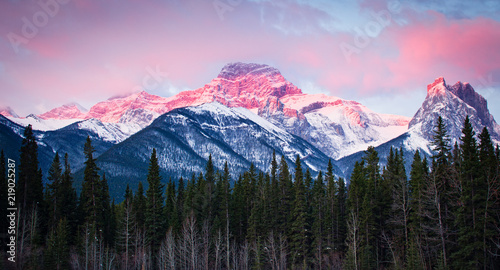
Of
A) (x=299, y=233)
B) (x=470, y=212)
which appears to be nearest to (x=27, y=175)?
(x=299, y=233)

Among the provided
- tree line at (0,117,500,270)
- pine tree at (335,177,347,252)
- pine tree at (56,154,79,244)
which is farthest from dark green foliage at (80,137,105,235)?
pine tree at (335,177,347,252)

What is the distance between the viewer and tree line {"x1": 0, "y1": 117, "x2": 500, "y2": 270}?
5522 cm

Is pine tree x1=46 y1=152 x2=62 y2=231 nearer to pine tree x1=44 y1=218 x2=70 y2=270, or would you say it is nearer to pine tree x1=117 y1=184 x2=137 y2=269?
pine tree x1=44 y1=218 x2=70 y2=270

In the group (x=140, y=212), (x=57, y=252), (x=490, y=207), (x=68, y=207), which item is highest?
(x=68, y=207)

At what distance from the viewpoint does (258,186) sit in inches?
3784

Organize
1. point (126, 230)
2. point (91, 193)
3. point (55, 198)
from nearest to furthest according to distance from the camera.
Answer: point (91, 193), point (55, 198), point (126, 230)

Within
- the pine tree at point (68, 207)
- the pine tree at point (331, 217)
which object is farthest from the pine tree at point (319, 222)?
the pine tree at point (68, 207)

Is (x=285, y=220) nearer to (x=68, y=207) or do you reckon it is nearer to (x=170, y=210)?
(x=170, y=210)

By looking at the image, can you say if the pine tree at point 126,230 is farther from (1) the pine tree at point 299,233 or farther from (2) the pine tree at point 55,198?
(1) the pine tree at point 299,233

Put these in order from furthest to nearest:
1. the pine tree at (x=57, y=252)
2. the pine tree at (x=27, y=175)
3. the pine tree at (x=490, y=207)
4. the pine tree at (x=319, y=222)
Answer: the pine tree at (x=319, y=222) → the pine tree at (x=27, y=175) → the pine tree at (x=57, y=252) → the pine tree at (x=490, y=207)

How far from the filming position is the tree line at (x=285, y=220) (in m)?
55.2

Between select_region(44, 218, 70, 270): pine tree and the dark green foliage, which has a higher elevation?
the dark green foliage

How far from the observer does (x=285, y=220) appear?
8606 cm

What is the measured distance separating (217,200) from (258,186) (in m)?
10.1
